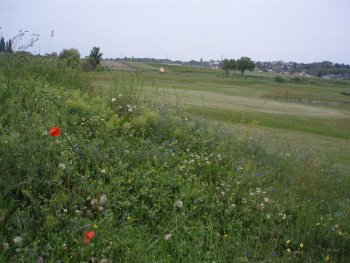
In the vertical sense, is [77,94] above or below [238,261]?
Result: above

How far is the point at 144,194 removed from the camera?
128 inches

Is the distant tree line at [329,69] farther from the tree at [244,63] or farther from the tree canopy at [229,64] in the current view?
the tree canopy at [229,64]

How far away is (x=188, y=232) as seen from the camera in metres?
2.86

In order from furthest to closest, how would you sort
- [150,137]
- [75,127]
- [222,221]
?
1. [150,137]
2. [75,127]
3. [222,221]

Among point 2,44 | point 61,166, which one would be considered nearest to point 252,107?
point 2,44

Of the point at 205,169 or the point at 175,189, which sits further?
the point at 205,169

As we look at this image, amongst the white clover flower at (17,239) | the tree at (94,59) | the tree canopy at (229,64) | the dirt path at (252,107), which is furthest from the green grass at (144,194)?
the tree canopy at (229,64)

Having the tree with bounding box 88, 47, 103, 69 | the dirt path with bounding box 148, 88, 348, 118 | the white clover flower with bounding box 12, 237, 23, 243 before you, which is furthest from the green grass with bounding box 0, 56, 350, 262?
the dirt path with bounding box 148, 88, 348, 118

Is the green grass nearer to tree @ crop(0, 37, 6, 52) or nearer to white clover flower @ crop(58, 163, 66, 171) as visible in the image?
white clover flower @ crop(58, 163, 66, 171)

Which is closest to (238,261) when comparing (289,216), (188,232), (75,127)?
(188,232)

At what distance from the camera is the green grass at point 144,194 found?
8.42 ft

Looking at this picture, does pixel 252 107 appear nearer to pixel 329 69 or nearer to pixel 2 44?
pixel 2 44

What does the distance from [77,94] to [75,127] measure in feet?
3.13

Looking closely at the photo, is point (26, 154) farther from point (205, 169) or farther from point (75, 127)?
point (205, 169)
